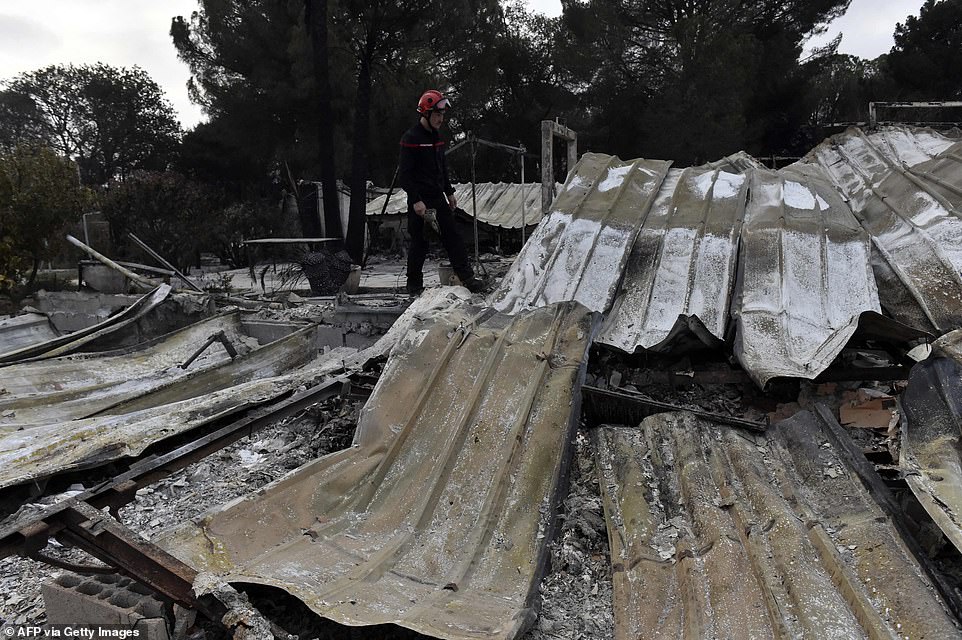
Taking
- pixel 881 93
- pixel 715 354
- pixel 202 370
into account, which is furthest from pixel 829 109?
pixel 202 370

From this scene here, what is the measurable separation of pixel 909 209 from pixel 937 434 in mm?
2928

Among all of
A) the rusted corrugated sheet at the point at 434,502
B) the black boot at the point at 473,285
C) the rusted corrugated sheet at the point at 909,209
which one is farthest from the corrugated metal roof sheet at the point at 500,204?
the rusted corrugated sheet at the point at 434,502

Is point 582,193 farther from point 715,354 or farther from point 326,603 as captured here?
point 326,603

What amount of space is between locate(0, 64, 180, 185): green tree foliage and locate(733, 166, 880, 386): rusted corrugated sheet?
21.3m

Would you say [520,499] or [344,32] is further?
[344,32]

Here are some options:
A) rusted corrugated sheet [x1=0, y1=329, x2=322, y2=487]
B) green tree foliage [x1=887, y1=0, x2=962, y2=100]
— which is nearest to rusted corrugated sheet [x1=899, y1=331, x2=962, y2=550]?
rusted corrugated sheet [x1=0, y1=329, x2=322, y2=487]

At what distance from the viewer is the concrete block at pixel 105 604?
6.08 ft

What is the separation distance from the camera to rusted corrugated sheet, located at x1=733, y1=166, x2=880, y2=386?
309 centimetres

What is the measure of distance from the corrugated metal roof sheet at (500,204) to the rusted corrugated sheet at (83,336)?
8.25 meters

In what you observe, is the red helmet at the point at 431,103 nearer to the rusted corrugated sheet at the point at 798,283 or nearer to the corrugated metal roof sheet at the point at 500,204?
the rusted corrugated sheet at the point at 798,283

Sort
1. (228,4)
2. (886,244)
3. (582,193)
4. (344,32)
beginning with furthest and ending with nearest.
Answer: (228,4) < (344,32) < (582,193) < (886,244)

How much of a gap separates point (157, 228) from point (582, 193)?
1175 centimetres

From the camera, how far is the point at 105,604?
74.7 inches

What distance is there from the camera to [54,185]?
8.42 m
